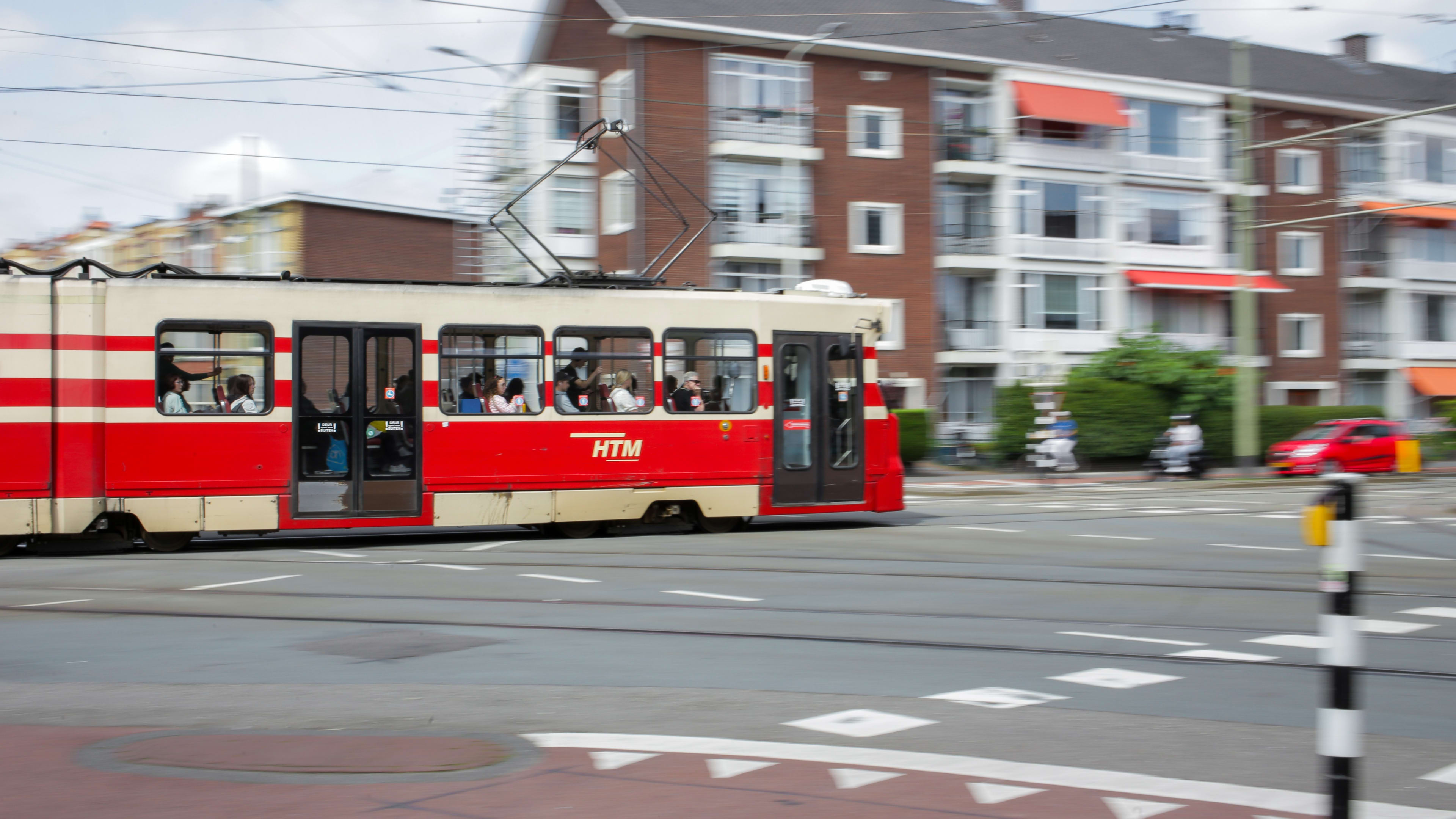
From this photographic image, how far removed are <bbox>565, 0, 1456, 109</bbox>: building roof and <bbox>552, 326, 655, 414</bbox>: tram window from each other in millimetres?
16587

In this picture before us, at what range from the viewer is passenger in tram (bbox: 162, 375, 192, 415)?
12992mm

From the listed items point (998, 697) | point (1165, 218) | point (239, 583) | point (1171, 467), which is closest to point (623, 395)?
point (239, 583)

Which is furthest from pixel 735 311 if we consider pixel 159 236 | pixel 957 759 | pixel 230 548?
pixel 159 236

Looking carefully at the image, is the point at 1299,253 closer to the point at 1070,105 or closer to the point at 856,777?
the point at 1070,105

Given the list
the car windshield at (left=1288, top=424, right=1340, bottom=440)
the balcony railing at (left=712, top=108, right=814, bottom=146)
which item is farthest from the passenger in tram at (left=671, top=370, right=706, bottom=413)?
the car windshield at (left=1288, top=424, right=1340, bottom=440)

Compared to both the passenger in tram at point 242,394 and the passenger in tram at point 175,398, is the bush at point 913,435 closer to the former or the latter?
the passenger in tram at point 242,394

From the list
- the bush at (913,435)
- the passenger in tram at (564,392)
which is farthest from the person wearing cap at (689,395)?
the bush at (913,435)

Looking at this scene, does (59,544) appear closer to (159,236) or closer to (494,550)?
(494,550)

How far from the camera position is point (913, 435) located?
104ft

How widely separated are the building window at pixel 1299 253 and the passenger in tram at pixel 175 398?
127 feet

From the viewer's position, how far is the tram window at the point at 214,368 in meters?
13.0

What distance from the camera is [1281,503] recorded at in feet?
68.2

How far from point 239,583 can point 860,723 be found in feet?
22.1

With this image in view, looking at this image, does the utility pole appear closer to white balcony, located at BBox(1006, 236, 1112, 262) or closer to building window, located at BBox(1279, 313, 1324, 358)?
white balcony, located at BBox(1006, 236, 1112, 262)
